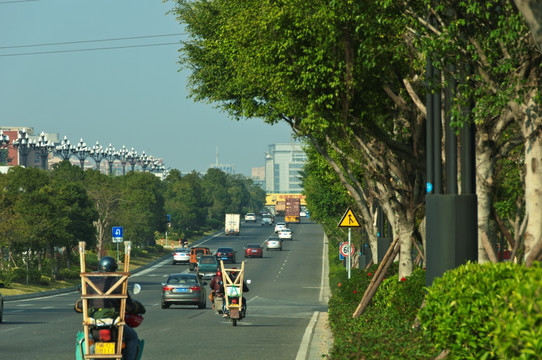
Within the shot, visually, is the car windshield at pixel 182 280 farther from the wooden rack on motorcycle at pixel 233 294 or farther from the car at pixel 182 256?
the car at pixel 182 256

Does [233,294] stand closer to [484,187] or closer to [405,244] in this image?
[405,244]

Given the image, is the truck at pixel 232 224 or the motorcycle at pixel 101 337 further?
the truck at pixel 232 224

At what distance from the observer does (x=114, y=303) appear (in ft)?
37.0

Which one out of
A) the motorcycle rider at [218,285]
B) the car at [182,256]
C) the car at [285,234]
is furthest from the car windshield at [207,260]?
the car at [285,234]

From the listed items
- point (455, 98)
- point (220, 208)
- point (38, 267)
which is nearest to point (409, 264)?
point (455, 98)

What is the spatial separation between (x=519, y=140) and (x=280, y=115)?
41.1 feet

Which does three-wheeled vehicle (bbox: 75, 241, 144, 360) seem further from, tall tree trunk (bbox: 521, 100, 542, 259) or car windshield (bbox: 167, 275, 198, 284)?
car windshield (bbox: 167, 275, 198, 284)

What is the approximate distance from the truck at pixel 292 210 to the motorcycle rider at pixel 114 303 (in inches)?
5562

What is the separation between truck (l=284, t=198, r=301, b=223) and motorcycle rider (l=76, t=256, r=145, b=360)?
141 meters

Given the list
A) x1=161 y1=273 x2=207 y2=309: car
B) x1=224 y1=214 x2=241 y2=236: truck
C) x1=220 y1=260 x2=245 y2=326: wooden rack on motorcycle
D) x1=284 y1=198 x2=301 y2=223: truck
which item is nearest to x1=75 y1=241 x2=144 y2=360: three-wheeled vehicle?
x1=220 y1=260 x2=245 y2=326: wooden rack on motorcycle

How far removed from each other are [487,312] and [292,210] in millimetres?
150825

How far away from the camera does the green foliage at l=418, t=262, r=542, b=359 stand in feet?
21.2

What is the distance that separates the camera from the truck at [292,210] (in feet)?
509

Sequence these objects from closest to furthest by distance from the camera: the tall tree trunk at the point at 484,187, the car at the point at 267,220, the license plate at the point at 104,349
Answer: the license plate at the point at 104,349
the tall tree trunk at the point at 484,187
the car at the point at 267,220
